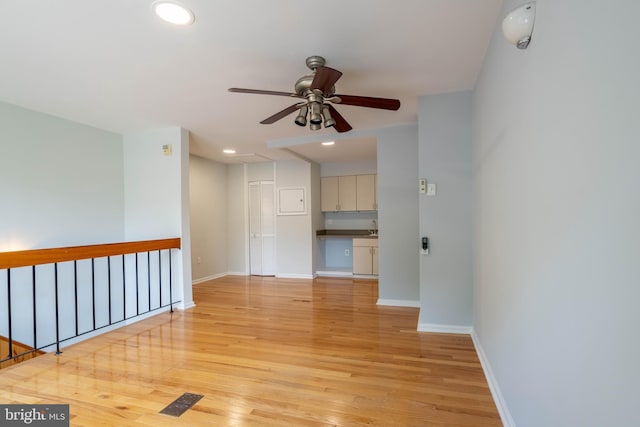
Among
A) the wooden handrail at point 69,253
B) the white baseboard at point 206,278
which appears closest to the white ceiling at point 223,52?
the wooden handrail at point 69,253

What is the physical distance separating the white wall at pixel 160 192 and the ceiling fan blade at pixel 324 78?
2.74m

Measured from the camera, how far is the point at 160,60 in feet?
8.05

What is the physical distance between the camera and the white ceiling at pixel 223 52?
1.89m

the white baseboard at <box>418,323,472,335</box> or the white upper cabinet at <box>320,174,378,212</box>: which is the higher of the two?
the white upper cabinet at <box>320,174,378,212</box>

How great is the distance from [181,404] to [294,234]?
4511mm

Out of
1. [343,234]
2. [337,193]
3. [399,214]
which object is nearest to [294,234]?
[343,234]

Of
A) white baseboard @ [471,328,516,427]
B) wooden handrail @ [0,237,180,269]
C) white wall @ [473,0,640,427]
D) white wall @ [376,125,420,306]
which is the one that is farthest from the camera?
white wall @ [376,125,420,306]

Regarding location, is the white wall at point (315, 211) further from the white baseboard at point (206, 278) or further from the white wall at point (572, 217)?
the white wall at point (572, 217)

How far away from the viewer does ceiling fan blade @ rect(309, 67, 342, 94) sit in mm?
2004

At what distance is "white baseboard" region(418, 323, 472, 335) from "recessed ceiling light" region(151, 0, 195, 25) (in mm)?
3360

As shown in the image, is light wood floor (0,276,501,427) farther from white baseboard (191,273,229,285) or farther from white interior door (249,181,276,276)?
white interior door (249,181,276,276)

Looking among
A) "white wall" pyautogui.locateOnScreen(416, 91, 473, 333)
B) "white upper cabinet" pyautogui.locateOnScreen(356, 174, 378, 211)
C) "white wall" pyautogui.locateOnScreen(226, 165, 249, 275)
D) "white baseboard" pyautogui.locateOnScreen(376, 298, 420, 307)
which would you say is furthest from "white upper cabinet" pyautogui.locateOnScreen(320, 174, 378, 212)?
"white wall" pyautogui.locateOnScreen(416, 91, 473, 333)

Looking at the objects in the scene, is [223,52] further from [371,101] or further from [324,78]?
[371,101]

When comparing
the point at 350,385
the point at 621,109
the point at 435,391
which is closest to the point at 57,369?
the point at 350,385
